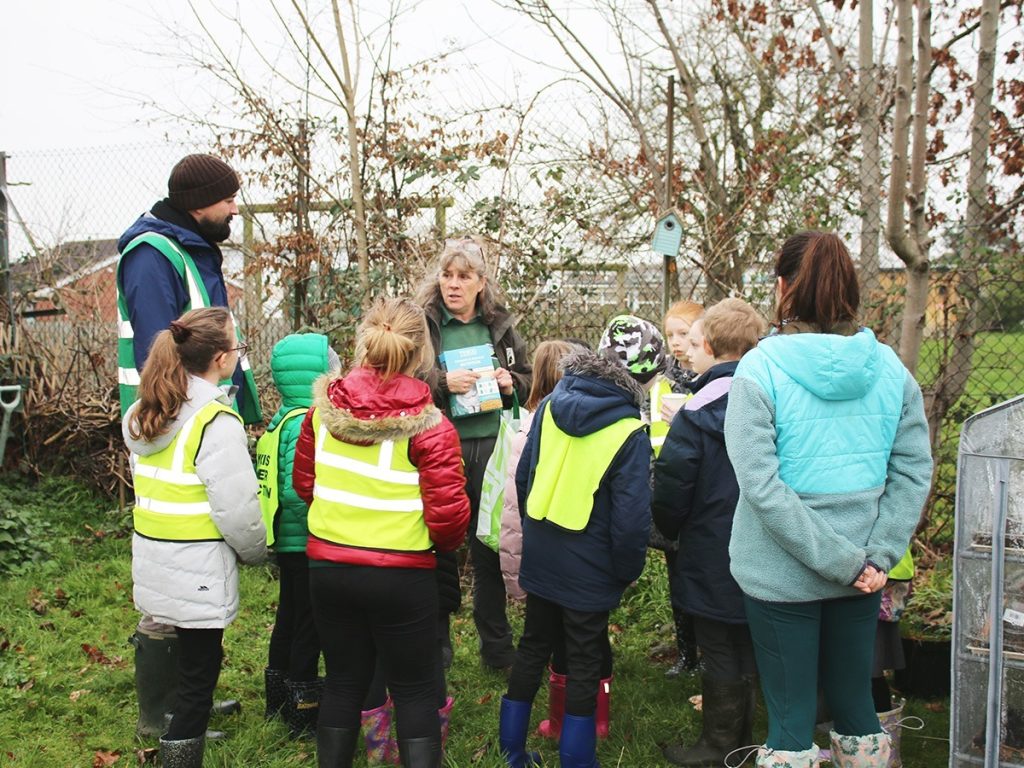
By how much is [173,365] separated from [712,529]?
6.25 ft

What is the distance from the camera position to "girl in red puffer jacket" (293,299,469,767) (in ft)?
9.48

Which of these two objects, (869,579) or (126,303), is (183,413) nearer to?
(126,303)

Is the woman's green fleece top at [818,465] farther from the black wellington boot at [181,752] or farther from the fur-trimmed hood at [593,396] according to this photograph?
the black wellington boot at [181,752]

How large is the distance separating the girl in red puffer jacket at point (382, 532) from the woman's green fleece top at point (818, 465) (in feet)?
2.92

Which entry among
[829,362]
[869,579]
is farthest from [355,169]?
[869,579]

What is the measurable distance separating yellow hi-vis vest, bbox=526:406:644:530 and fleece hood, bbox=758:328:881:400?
0.65 metres

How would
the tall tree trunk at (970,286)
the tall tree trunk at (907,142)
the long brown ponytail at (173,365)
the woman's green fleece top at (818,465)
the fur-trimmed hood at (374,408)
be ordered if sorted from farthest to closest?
the tall tree trunk at (970,286) → the tall tree trunk at (907,142) → the long brown ponytail at (173,365) → the fur-trimmed hood at (374,408) → the woman's green fleece top at (818,465)

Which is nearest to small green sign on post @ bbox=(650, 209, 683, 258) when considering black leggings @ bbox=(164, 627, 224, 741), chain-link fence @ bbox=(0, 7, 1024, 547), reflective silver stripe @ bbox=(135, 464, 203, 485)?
chain-link fence @ bbox=(0, 7, 1024, 547)

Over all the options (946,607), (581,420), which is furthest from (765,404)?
(946,607)

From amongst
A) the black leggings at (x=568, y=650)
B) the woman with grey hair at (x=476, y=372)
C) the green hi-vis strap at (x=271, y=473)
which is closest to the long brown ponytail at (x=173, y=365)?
the green hi-vis strap at (x=271, y=473)

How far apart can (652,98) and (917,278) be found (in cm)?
438

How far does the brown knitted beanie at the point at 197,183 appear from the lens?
358 centimetres

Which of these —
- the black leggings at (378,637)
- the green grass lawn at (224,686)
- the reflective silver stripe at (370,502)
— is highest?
the reflective silver stripe at (370,502)

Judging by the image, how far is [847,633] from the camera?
2.71 metres
